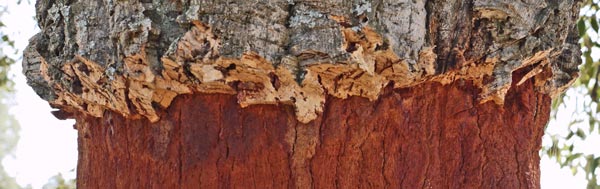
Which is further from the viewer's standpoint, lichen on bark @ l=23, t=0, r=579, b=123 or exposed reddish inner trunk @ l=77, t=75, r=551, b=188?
exposed reddish inner trunk @ l=77, t=75, r=551, b=188

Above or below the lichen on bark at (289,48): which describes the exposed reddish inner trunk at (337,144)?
below

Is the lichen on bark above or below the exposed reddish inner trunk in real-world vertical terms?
above

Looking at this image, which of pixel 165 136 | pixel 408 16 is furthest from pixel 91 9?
pixel 408 16

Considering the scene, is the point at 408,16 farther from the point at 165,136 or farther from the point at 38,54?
the point at 38,54

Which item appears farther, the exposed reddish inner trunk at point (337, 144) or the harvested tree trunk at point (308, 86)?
the exposed reddish inner trunk at point (337, 144)

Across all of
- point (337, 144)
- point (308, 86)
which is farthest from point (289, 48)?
A: point (337, 144)

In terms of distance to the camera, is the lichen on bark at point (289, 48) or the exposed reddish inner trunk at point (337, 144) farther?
the exposed reddish inner trunk at point (337, 144)
